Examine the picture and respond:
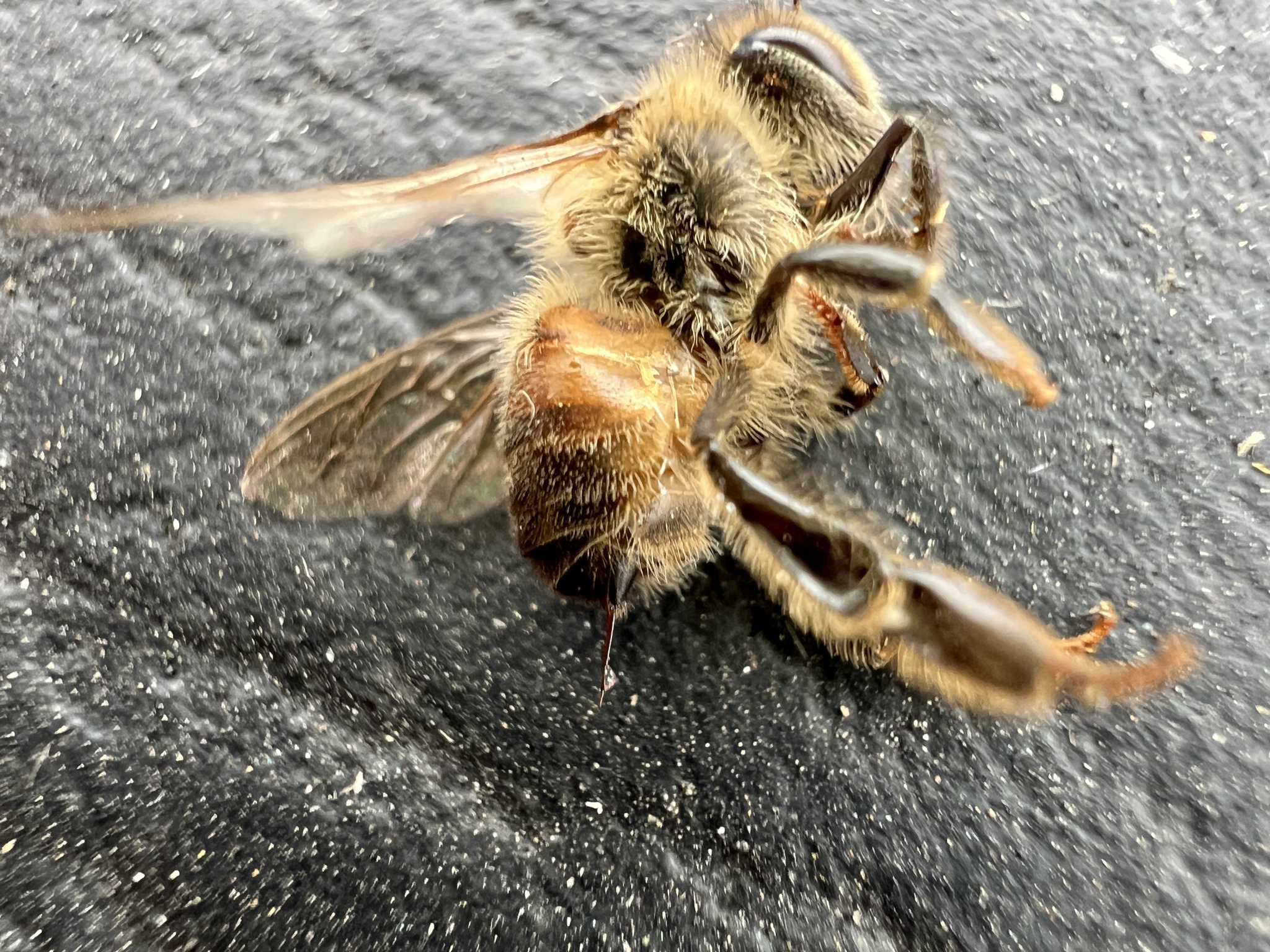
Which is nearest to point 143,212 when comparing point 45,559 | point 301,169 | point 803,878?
point 301,169

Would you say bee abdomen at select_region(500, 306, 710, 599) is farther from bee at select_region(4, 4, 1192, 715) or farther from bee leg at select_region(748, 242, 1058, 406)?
bee leg at select_region(748, 242, 1058, 406)

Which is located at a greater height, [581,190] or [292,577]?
[581,190]

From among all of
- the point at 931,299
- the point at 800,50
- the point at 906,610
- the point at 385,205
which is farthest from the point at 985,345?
the point at 385,205

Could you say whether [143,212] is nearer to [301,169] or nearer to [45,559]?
[301,169]

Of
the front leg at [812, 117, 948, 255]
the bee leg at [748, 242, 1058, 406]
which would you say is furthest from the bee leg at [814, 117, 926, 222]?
the bee leg at [748, 242, 1058, 406]

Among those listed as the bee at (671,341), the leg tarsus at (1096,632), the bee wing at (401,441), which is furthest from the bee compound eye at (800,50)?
the leg tarsus at (1096,632)

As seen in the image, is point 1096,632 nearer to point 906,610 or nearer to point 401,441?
point 906,610
